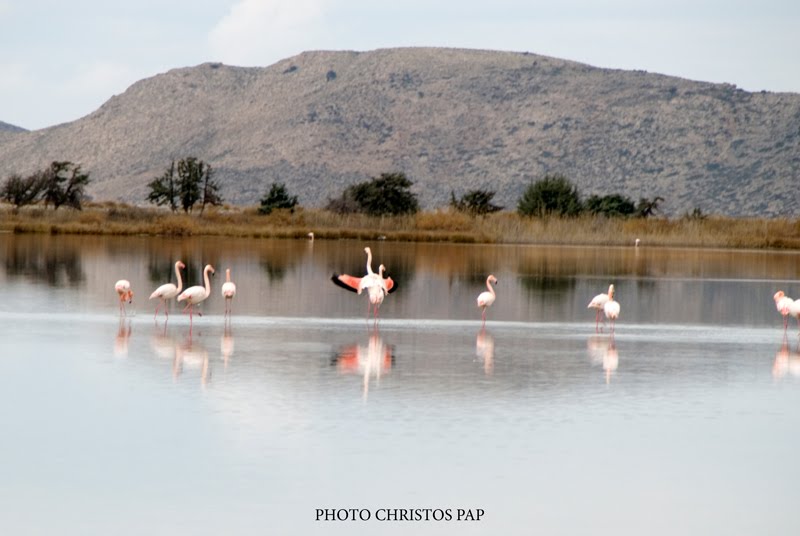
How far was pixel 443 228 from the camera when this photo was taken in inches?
2224

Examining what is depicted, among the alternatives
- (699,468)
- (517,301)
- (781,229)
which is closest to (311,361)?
(699,468)

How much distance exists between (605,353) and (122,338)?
5644mm

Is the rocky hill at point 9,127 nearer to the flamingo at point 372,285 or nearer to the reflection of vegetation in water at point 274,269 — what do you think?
the reflection of vegetation in water at point 274,269

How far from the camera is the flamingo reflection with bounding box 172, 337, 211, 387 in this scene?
13.8 metres

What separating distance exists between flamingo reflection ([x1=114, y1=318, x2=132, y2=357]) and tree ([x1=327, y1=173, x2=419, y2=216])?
48.1 m

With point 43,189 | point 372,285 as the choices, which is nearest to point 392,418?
point 372,285

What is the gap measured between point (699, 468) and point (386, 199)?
57902 millimetres

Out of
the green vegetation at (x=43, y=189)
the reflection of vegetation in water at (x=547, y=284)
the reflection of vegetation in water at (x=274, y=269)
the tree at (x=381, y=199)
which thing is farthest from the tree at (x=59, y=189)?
the reflection of vegetation in water at (x=547, y=284)

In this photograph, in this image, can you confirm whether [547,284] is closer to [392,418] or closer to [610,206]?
[392,418]

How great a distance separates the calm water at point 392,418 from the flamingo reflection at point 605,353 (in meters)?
0.09

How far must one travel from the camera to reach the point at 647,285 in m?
29.7

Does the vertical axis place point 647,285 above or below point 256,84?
below

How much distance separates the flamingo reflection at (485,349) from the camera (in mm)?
15039

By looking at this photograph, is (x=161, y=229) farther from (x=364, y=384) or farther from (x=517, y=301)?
(x=364, y=384)
